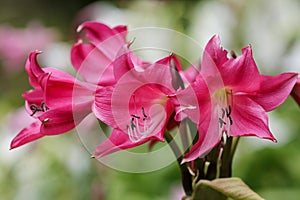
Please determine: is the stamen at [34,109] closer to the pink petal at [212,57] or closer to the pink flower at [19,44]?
the pink petal at [212,57]

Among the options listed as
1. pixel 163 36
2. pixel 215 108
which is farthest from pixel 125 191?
pixel 215 108

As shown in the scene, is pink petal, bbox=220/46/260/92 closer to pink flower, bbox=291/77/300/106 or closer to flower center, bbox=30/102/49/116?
pink flower, bbox=291/77/300/106

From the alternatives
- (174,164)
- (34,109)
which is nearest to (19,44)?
(174,164)

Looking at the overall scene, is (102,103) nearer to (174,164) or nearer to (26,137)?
(26,137)

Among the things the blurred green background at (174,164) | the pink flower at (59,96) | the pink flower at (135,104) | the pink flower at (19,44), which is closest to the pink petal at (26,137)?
the pink flower at (59,96)

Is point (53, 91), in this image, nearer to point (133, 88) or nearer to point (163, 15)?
point (133, 88)
